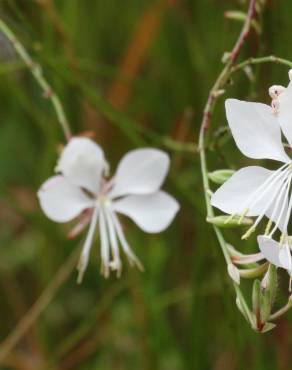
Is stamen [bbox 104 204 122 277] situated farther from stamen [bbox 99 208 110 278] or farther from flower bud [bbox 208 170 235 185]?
flower bud [bbox 208 170 235 185]

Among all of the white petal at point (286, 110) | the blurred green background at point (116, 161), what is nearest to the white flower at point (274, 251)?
the white petal at point (286, 110)

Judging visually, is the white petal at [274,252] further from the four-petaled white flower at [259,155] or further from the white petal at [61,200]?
the white petal at [61,200]

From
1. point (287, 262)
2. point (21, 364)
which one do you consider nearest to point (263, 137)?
point (287, 262)

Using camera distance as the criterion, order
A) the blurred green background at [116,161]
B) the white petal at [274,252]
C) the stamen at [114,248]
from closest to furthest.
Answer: the white petal at [274,252] → the stamen at [114,248] → the blurred green background at [116,161]

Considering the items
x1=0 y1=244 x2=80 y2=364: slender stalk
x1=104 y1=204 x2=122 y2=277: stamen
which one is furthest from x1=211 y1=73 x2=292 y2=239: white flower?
x1=0 y1=244 x2=80 y2=364: slender stalk

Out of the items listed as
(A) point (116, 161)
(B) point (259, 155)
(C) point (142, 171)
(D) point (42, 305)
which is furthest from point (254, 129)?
(A) point (116, 161)

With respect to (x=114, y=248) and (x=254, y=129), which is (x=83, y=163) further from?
(x=254, y=129)
